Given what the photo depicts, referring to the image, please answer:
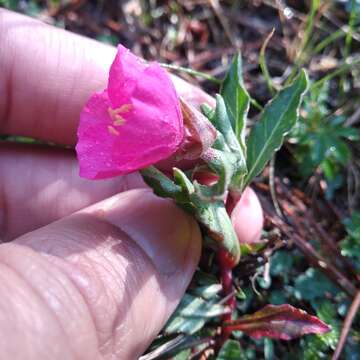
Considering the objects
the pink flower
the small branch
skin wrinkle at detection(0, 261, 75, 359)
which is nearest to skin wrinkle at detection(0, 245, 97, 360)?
skin wrinkle at detection(0, 261, 75, 359)

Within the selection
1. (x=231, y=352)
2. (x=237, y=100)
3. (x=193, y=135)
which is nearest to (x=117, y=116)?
(x=193, y=135)

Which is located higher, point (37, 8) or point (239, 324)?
point (37, 8)

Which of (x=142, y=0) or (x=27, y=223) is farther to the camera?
(x=142, y=0)

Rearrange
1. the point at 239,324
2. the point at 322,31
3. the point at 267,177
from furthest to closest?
the point at 322,31, the point at 267,177, the point at 239,324

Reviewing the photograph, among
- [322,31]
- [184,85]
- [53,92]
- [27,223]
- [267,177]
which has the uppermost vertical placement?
[322,31]

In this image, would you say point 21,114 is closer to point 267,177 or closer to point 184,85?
point 184,85

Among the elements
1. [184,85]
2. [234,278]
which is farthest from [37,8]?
[234,278]

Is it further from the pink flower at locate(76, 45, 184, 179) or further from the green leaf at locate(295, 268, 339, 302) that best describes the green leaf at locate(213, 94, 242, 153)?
the green leaf at locate(295, 268, 339, 302)

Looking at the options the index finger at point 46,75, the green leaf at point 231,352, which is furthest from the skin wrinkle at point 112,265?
the index finger at point 46,75

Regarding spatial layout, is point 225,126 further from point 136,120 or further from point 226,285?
point 226,285
